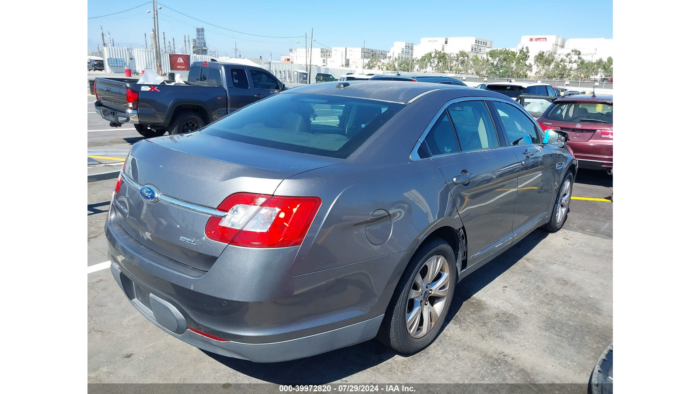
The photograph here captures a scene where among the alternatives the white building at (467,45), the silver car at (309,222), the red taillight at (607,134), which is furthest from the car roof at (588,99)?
the white building at (467,45)

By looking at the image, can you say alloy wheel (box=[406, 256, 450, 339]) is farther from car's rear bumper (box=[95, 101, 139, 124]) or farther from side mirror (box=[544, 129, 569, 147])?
car's rear bumper (box=[95, 101, 139, 124])

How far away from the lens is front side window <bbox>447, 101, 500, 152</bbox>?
11.0 feet

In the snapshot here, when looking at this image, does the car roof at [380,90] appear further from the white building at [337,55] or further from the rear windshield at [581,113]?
the white building at [337,55]

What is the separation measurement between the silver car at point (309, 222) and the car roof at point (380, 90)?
23 mm

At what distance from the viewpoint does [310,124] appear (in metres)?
3.08

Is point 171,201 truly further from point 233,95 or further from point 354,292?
point 233,95

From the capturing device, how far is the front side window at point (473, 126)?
3.35 meters

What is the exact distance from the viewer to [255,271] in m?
2.04

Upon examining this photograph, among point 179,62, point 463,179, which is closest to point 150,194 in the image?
point 463,179

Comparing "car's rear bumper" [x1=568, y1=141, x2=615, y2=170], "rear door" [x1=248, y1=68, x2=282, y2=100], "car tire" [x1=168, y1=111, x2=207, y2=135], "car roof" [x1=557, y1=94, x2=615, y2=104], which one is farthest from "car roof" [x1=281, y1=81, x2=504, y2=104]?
"rear door" [x1=248, y1=68, x2=282, y2=100]

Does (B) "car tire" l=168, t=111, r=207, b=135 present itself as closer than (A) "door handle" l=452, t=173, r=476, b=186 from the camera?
No

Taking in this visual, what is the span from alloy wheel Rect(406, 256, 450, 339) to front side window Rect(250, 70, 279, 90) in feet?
31.3
